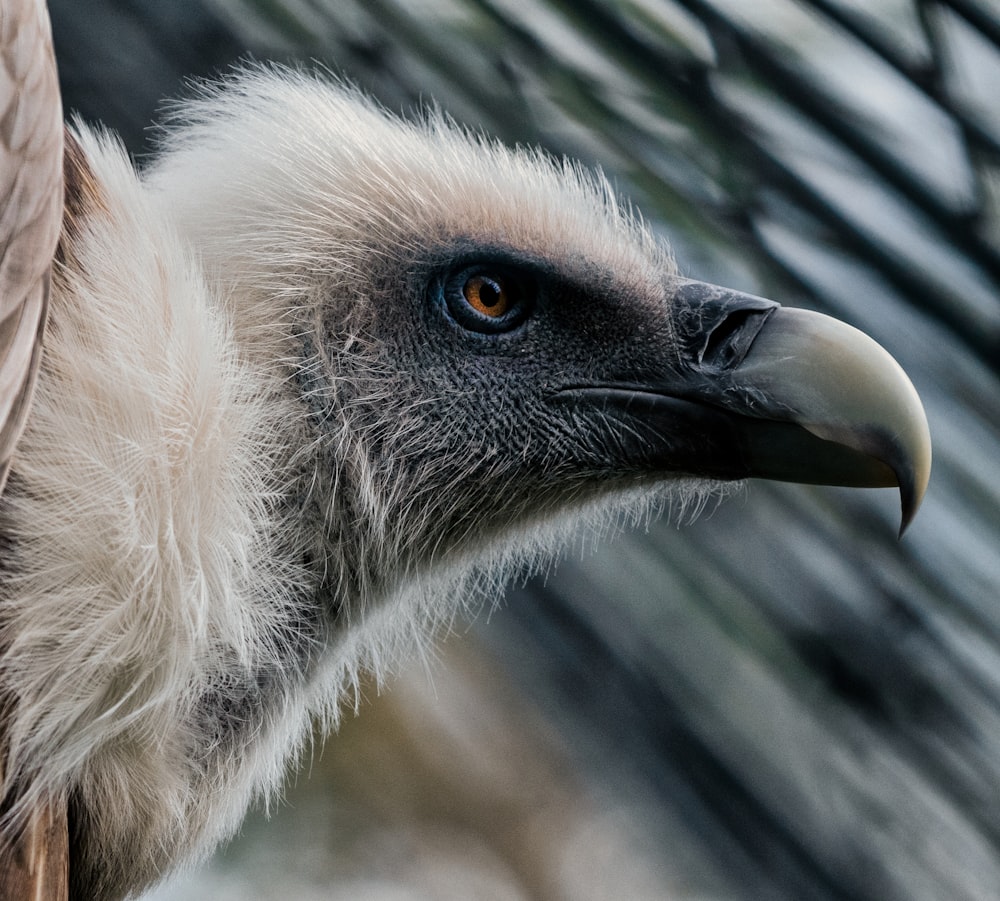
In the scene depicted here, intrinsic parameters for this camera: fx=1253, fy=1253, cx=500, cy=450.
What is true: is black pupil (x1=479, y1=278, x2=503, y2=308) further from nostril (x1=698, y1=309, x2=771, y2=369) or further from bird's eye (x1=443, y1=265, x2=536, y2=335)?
nostril (x1=698, y1=309, x2=771, y2=369)

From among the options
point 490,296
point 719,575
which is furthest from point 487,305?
point 719,575

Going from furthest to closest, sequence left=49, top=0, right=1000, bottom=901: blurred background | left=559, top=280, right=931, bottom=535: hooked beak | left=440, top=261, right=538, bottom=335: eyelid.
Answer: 1. left=49, top=0, right=1000, bottom=901: blurred background
2. left=440, top=261, right=538, bottom=335: eyelid
3. left=559, top=280, right=931, bottom=535: hooked beak

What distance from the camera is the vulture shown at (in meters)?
1.07

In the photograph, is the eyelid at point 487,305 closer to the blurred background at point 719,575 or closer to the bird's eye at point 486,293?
the bird's eye at point 486,293

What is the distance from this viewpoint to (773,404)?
129 cm

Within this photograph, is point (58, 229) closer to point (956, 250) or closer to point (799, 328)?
point (799, 328)

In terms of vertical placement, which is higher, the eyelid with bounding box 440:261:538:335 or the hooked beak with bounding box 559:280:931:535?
the hooked beak with bounding box 559:280:931:535

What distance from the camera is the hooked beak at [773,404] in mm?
1258

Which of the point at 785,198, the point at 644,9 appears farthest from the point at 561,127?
the point at 785,198

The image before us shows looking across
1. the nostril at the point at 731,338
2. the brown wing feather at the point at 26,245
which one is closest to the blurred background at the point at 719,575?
the nostril at the point at 731,338

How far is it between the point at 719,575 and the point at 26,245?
2.33 metres

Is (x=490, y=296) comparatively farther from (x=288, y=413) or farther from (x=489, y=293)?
(x=288, y=413)

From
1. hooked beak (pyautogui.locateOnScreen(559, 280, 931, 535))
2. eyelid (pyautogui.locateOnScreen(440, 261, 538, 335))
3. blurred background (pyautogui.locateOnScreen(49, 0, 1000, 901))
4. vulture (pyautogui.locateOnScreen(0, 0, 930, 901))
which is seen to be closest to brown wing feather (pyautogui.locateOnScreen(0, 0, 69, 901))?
vulture (pyautogui.locateOnScreen(0, 0, 930, 901))

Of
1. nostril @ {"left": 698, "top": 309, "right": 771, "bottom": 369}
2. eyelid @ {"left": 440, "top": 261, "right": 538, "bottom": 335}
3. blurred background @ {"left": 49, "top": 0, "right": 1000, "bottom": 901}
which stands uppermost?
nostril @ {"left": 698, "top": 309, "right": 771, "bottom": 369}
